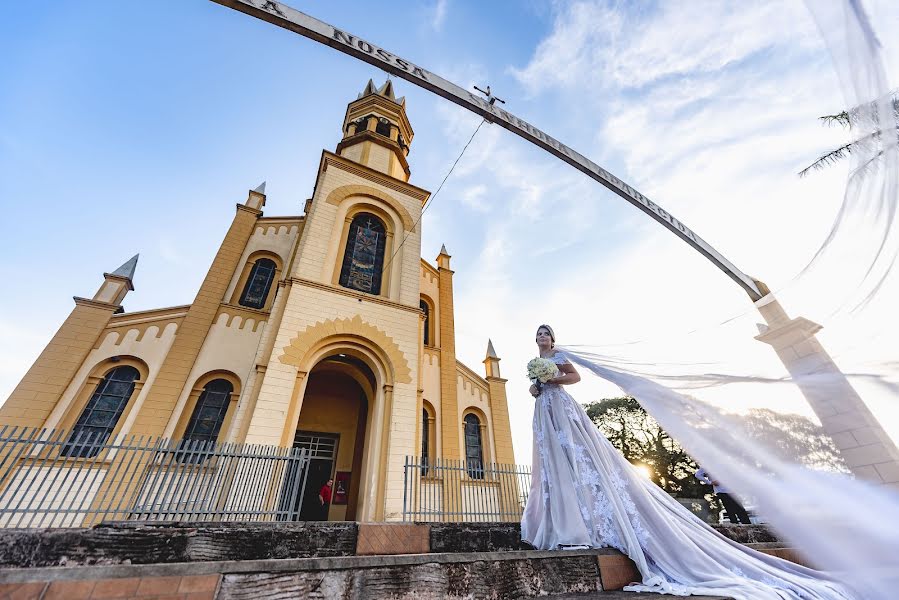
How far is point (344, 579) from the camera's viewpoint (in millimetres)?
1861

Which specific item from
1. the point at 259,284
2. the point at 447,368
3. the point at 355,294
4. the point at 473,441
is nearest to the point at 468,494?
the point at 473,441

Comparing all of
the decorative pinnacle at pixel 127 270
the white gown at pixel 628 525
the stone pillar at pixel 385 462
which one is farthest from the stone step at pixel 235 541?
the decorative pinnacle at pixel 127 270

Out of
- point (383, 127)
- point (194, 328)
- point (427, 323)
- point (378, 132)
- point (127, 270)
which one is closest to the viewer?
point (194, 328)

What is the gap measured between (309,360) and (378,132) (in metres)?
11.3

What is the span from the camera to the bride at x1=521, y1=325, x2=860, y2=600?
7.77 feet

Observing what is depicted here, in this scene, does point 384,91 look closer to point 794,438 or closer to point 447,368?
point 447,368

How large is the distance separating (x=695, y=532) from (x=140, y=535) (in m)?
4.21

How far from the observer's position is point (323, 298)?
9312 millimetres

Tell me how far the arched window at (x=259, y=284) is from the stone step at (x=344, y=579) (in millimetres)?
10795

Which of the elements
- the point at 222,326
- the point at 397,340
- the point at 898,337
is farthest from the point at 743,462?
the point at 222,326

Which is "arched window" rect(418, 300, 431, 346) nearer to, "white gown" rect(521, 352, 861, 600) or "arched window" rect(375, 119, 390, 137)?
"arched window" rect(375, 119, 390, 137)

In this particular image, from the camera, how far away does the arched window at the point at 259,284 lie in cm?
1140

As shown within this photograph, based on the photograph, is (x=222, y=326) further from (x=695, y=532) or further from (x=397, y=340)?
(x=695, y=532)

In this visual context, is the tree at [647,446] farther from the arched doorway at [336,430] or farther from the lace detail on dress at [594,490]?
the lace detail on dress at [594,490]
